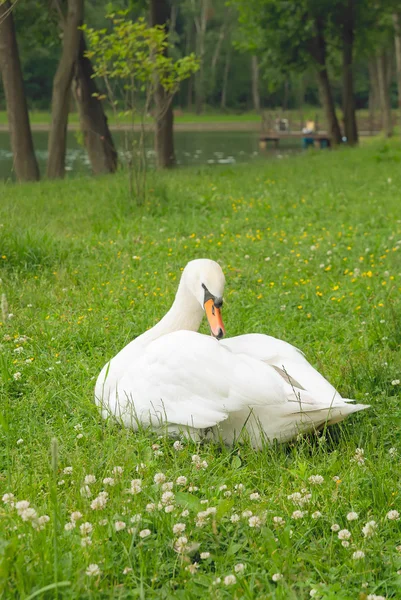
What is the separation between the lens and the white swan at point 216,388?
3.45 metres

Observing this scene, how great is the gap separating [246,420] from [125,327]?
2.18 metres

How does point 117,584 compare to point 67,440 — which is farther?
point 67,440

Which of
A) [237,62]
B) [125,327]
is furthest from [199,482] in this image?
[237,62]

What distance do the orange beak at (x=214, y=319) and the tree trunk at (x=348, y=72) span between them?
2340 cm

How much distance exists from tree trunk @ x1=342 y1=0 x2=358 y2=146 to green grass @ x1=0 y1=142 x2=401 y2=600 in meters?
16.7

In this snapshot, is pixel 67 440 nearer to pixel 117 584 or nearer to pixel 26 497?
pixel 26 497

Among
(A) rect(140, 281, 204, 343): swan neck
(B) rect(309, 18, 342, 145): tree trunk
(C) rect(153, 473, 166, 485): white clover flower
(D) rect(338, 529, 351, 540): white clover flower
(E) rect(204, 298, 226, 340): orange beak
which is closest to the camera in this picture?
(D) rect(338, 529, 351, 540): white clover flower

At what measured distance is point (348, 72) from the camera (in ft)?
86.9

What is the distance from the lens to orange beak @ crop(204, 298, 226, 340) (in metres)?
3.81

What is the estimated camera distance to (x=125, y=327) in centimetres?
551

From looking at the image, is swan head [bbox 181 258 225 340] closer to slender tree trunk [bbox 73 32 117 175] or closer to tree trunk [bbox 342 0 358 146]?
slender tree trunk [bbox 73 32 117 175]

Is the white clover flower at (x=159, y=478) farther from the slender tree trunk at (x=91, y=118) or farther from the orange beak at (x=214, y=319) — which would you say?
the slender tree trunk at (x=91, y=118)

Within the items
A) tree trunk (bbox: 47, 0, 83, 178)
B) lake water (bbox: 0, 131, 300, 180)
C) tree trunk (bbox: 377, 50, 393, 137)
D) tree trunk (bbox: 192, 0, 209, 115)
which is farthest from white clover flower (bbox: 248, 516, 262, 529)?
tree trunk (bbox: 192, 0, 209, 115)

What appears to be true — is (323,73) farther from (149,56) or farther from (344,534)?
(344,534)
